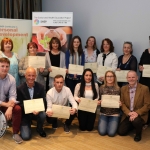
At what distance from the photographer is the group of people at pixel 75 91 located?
142 inches

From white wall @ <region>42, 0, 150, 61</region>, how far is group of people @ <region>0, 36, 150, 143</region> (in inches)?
19.9

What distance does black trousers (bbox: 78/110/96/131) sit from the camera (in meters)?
3.98

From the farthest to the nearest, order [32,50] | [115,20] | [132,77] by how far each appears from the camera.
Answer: [115,20] < [32,50] < [132,77]

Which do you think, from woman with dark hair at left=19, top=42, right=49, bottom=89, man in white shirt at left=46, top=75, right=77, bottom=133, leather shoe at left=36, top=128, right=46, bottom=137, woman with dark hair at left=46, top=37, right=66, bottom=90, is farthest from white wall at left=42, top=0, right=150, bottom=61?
leather shoe at left=36, top=128, right=46, bottom=137

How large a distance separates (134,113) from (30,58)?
6.72 feet

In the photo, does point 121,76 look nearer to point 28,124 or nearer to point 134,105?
point 134,105

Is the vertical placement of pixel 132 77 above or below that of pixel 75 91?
above

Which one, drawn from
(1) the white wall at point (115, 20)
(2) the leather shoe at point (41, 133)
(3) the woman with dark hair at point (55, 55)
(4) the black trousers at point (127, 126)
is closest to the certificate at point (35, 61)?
(3) the woman with dark hair at point (55, 55)

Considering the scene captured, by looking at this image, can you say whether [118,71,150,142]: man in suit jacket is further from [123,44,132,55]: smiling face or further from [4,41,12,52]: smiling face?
[4,41,12,52]: smiling face

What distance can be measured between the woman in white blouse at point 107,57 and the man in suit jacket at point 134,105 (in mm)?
661

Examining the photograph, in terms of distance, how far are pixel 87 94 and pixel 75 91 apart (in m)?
0.22

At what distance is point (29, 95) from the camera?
3686 mm

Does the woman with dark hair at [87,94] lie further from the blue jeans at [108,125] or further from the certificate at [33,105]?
the certificate at [33,105]

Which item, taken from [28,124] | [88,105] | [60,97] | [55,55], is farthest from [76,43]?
[28,124]
